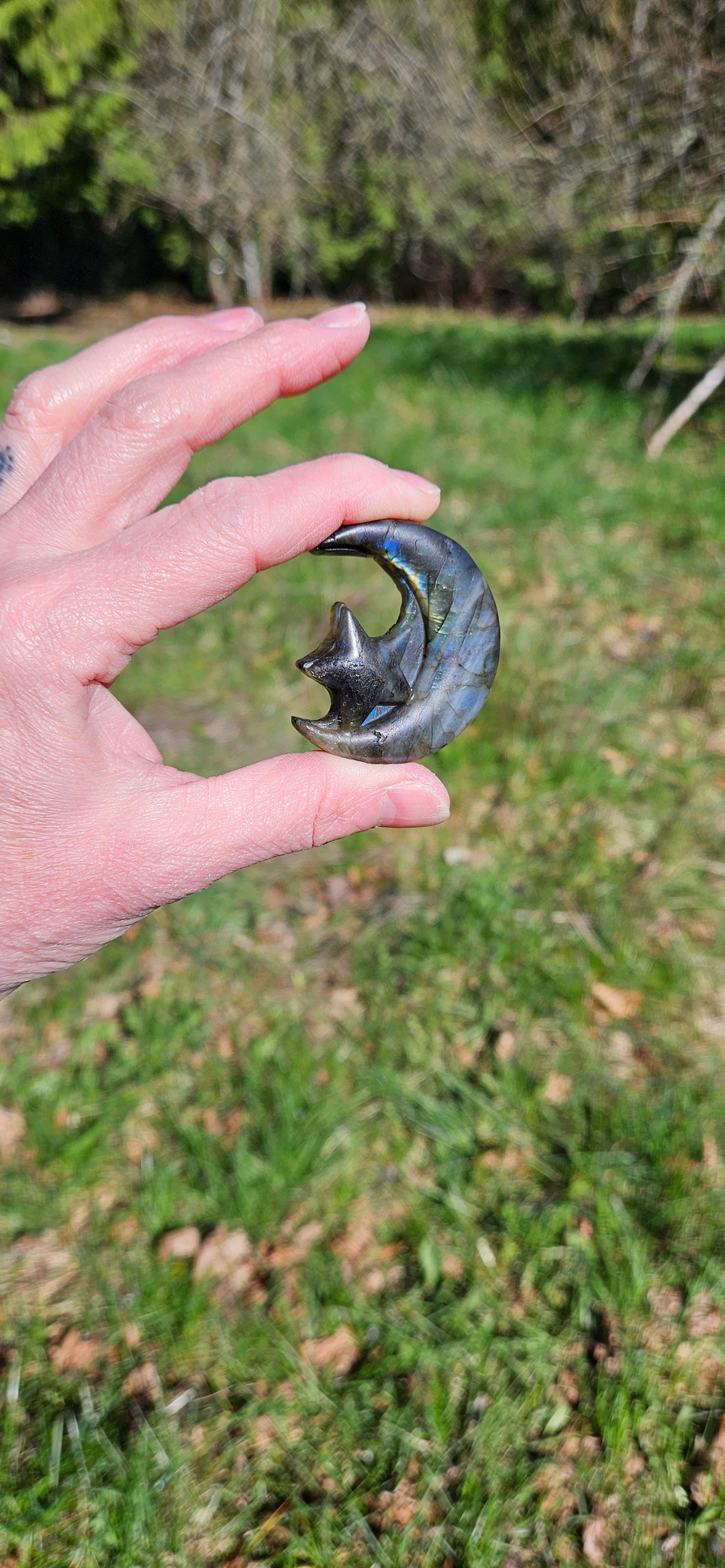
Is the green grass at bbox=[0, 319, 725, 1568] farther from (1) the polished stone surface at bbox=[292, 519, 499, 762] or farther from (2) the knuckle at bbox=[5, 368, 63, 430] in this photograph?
(2) the knuckle at bbox=[5, 368, 63, 430]

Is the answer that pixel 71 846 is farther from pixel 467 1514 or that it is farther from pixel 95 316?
pixel 95 316

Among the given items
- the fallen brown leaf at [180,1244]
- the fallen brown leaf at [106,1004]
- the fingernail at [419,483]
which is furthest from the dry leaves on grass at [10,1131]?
the fingernail at [419,483]

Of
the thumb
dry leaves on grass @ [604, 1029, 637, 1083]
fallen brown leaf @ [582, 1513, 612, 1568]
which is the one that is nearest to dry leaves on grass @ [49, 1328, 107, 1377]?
fallen brown leaf @ [582, 1513, 612, 1568]

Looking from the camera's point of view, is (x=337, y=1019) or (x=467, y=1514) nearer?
(x=467, y=1514)

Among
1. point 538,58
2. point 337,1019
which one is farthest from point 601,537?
point 538,58

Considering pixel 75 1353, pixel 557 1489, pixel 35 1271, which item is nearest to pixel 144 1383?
pixel 75 1353
